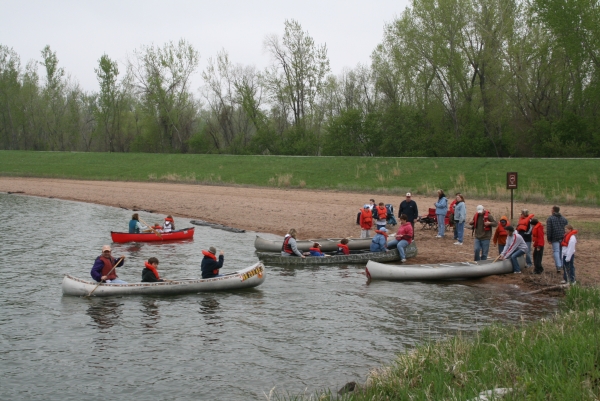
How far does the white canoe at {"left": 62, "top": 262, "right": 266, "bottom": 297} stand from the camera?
1716 centimetres

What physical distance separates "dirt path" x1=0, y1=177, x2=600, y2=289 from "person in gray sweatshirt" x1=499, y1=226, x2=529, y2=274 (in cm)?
48

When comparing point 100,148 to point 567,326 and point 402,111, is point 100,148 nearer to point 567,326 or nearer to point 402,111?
point 402,111

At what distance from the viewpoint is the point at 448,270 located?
61.4 feet

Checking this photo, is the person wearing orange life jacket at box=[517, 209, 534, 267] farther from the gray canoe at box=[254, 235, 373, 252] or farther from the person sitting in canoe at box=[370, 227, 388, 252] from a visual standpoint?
the gray canoe at box=[254, 235, 373, 252]

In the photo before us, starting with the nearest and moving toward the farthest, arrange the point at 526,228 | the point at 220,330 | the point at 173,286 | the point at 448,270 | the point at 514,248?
the point at 220,330 < the point at 173,286 < the point at 514,248 < the point at 526,228 < the point at 448,270

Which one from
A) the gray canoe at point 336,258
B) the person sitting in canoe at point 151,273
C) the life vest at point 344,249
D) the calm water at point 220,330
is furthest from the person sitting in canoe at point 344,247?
the person sitting in canoe at point 151,273

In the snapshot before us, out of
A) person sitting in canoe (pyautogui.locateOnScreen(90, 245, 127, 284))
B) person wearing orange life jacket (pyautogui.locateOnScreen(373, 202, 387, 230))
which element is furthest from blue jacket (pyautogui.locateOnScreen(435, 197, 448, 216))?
person sitting in canoe (pyautogui.locateOnScreen(90, 245, 127, 284))

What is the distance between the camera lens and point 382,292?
1775cm

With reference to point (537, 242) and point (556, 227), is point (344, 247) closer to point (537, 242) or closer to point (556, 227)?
point (537, 242)

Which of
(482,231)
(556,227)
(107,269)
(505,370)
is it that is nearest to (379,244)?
(482,231)

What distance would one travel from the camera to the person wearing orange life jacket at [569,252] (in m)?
A: 15.9

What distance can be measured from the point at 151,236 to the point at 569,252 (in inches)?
699

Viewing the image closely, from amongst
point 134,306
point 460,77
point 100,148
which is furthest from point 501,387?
point 100,148

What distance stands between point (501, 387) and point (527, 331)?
10.8 feet
